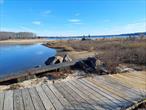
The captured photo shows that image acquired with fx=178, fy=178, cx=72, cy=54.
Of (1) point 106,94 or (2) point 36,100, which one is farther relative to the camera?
(1) point 106,94

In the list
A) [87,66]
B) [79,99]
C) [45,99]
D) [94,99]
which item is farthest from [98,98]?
[87,66]

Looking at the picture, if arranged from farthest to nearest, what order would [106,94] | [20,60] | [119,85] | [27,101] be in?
[20,60]
[119,85]
[106,94]
[27,101]

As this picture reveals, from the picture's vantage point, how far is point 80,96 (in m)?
4.43

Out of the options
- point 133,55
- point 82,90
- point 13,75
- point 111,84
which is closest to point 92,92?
point 82,90

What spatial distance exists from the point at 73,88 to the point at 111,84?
1.20 meters

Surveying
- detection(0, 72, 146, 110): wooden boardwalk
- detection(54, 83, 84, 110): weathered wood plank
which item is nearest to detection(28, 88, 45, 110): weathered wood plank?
detection(0, 72, 146, 110): wooden boardwalk

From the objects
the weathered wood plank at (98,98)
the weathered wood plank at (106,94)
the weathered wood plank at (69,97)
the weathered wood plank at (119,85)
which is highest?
the weathered wood plank at (119,85)

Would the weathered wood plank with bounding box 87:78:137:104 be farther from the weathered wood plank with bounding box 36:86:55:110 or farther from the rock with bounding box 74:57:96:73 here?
the rock with bounding box 74:57:96:73

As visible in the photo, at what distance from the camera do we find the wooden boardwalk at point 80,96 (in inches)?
152

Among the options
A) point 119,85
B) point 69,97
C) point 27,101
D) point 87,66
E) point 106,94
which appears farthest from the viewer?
point 87,66

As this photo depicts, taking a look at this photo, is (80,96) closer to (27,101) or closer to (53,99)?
(53,99)

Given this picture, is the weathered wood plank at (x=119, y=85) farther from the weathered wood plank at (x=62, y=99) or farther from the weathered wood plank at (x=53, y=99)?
the weathered wood plank at (x=53, y=99)

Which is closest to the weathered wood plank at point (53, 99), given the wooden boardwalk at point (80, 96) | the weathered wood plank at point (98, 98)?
the wooden boardwalk at point (80, 96)

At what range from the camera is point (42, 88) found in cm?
514
